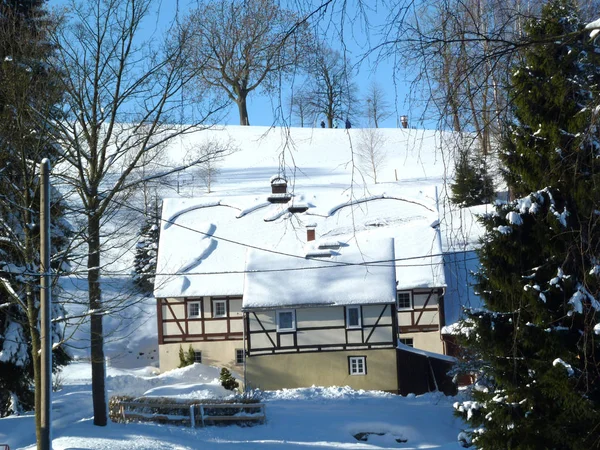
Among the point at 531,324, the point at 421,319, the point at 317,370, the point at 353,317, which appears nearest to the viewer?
the point at 531,324

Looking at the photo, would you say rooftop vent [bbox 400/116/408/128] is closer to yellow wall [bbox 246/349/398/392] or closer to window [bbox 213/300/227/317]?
yellow wall [bbox 246/349/398/392]

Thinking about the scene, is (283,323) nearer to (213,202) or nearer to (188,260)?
(188,260)

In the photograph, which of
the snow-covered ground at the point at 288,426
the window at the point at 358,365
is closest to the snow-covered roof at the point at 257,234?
the window at the point at 358,365

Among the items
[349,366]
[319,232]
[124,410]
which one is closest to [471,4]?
[124,410]

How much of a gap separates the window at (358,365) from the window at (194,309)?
802 centimetres

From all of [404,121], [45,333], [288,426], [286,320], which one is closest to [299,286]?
[286,320]

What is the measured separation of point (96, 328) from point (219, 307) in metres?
14.5

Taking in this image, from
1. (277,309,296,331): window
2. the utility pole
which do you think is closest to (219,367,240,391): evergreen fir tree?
(277,309,296,331): window

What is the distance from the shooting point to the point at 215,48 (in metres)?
4.34

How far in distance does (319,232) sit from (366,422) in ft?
47.6

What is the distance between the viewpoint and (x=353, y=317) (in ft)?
90.2

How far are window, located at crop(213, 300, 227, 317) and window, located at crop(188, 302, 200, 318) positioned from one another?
2.38ft

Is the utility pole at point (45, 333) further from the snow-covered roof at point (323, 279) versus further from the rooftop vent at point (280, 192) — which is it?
the snow-covered roof at point (323, 279)

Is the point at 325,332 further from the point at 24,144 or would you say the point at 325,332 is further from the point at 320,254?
the point at 24,144
